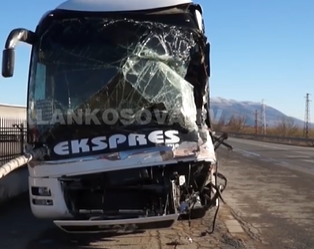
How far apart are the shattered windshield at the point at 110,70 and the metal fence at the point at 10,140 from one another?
525 cm

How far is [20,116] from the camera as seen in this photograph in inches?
664

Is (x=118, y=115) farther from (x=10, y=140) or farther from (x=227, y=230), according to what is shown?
(x=10, y=140)

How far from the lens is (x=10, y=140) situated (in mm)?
13266

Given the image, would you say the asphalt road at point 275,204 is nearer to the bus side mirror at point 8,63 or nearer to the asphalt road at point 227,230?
the asphalt road at point 227,230

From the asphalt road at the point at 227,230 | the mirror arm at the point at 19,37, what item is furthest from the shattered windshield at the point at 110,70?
the asphalt road at the point at 227,230

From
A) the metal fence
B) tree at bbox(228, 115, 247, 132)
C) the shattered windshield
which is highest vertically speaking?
the shattered windshield

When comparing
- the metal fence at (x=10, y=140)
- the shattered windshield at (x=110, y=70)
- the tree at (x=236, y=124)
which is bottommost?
the tree at (x=236, y=124)

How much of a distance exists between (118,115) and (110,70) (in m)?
0.62

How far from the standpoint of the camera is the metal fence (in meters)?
12.7

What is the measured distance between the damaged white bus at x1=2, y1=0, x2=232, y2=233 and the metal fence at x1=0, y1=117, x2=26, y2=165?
5.20m

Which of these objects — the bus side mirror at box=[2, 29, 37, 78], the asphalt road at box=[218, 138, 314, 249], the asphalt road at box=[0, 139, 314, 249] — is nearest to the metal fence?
the asphalt road at box=[0, 139, 314, 249]

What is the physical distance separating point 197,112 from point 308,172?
43.8ft

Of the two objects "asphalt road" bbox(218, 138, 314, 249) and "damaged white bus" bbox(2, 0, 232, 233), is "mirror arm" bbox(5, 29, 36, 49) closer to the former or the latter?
"damaged white bus" bbox(2, 0, 232, 233)

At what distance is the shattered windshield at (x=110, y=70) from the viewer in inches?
291
